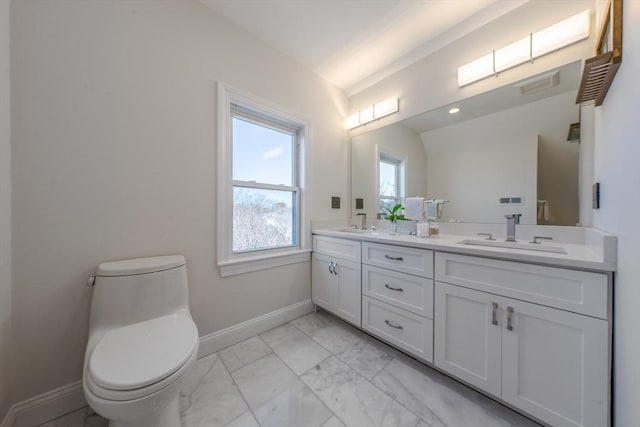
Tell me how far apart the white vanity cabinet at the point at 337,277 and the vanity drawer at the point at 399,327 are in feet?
0.33

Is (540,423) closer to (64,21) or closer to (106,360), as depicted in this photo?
(106,360)

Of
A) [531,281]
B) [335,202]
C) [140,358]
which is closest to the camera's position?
[140,358]

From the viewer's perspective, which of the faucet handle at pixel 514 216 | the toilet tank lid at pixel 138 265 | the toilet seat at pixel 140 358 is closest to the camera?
the toilet seat at pixel 140 358

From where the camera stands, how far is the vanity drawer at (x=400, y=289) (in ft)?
4.28

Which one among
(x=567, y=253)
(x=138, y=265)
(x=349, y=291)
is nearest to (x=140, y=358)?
(x=138, y=265)

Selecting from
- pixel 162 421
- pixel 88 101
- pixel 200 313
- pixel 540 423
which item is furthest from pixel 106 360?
pixel 540 423

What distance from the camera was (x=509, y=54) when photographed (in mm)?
1430

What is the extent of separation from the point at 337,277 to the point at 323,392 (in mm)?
790

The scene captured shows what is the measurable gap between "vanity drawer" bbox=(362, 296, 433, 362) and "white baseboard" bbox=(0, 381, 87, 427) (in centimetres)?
164

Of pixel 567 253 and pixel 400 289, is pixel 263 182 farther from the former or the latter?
pixel 567 253

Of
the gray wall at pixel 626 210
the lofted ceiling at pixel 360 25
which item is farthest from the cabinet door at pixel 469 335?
the lofted ceiling at pixel 360 25

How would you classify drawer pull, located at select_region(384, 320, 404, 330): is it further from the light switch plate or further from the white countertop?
the light switch plate

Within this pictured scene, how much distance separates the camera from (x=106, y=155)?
1191 millimetres

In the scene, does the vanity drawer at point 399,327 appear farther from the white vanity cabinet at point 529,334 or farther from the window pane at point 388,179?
the window pane at point 388,179
